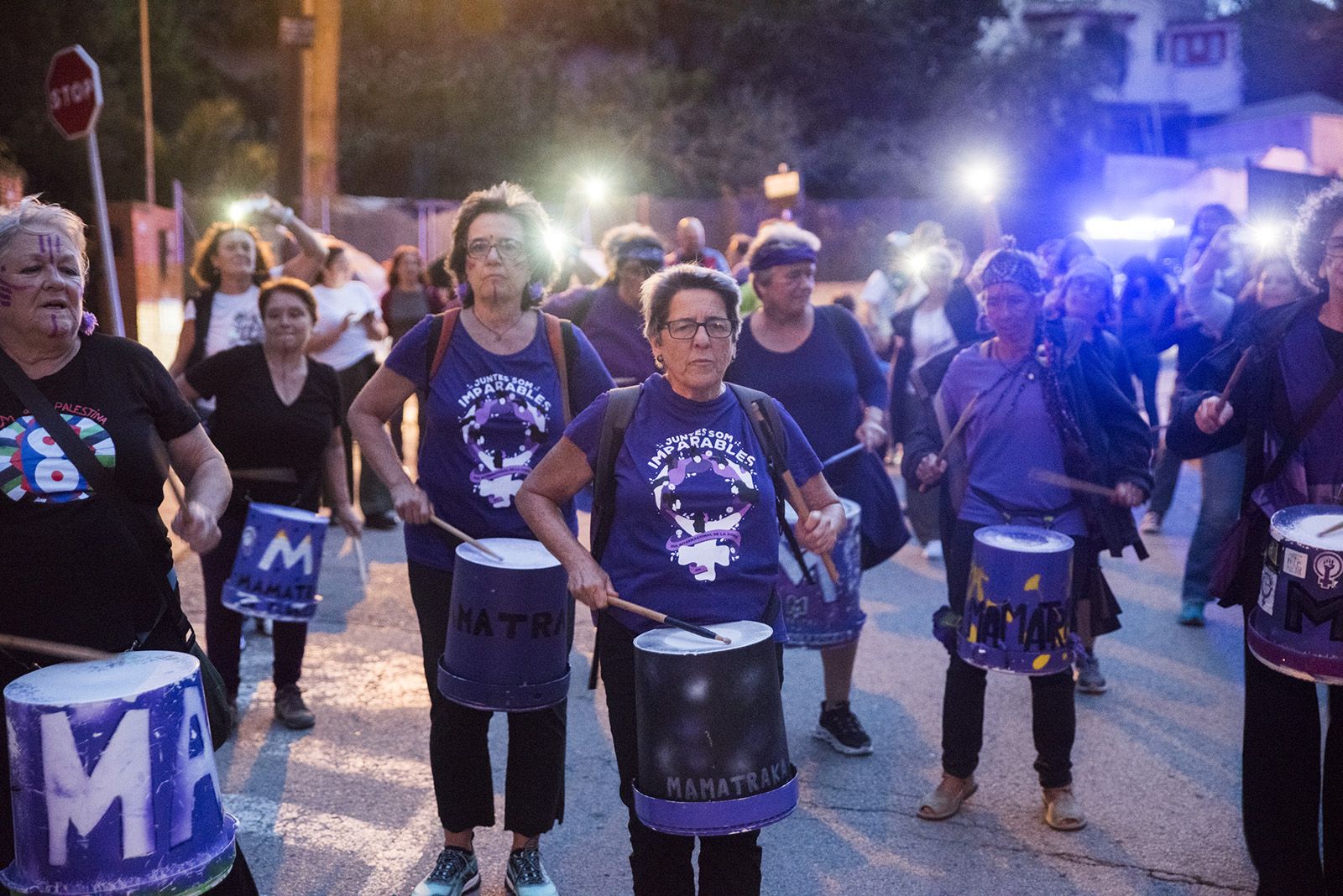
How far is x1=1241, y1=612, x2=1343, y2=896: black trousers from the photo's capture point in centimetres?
→ 366

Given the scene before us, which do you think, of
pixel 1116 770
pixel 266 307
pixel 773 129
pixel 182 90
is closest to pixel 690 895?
pixel 1116 770

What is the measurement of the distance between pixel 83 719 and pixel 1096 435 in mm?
3307

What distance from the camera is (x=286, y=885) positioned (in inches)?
161

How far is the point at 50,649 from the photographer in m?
2.94

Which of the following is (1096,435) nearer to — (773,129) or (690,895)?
(690,895)

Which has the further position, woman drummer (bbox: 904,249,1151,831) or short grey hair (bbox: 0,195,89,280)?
woman drummer (bbox: 904,249,1151,831)

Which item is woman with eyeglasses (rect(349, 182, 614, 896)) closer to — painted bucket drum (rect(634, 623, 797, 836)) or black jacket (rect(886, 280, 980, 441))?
painted bucket drum (rect(634, 623, 797, 836))

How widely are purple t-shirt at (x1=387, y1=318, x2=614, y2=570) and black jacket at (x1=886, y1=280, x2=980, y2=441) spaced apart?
544 centimetres

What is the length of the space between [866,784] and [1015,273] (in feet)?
6.38

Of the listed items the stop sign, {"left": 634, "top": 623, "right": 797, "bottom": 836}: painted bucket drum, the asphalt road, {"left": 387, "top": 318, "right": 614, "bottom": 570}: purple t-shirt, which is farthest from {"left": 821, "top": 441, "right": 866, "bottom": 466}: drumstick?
the stop sign

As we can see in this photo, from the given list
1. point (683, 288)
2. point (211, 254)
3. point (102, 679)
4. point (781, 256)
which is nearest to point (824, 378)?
point (781, 256)

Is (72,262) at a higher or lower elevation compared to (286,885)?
higher

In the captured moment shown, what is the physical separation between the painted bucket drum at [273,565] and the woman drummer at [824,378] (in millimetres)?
1801

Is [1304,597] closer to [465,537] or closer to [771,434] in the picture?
[771,434]
